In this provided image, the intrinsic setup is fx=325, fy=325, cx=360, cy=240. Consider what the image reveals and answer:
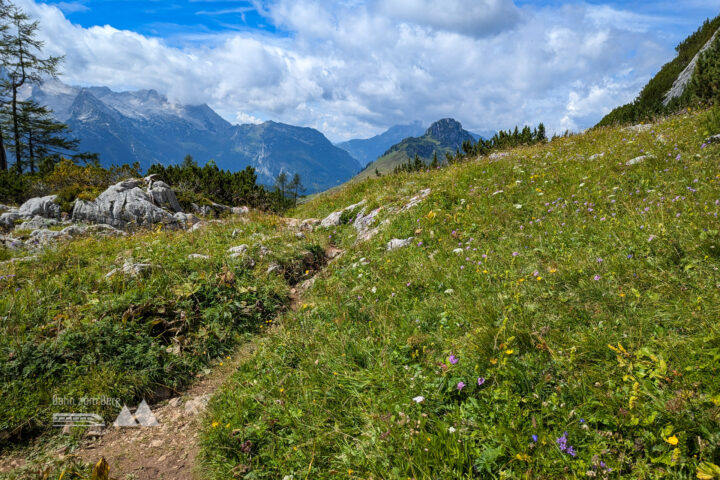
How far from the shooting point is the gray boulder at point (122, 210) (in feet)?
44.4

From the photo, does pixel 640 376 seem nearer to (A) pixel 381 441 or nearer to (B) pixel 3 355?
(A) pixel 381 441

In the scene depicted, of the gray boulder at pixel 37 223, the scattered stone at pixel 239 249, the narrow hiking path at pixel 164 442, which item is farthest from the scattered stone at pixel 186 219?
the narrow hiking path at pixel 164 442

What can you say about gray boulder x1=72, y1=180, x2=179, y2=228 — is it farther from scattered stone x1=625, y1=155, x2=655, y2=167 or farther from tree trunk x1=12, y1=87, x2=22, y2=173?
tree trunk x1=12, y1=87, x2=22, y2=173

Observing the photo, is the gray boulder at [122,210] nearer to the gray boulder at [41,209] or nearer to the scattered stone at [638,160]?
the gray boulder at [41,209]

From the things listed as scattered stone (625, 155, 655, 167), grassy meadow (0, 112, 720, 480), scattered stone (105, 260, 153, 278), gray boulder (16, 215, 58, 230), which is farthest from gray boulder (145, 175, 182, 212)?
scattered stone (625, 155, 655, 167)

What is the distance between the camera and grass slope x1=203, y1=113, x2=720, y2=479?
231 centimetres

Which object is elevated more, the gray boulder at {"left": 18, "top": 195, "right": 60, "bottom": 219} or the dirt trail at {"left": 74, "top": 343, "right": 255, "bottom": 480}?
the gray boulder at {"left": 18, "top": 195, "right": 60, "bottom": 219}

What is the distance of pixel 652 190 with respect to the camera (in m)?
5.73

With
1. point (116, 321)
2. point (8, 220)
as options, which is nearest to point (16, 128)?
point (8, 220)

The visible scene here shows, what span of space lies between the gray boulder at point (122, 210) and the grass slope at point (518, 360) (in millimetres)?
10447

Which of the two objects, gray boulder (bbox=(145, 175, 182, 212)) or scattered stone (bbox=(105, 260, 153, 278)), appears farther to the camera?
gray boulder (bbox=(145, 175, 182, 212))

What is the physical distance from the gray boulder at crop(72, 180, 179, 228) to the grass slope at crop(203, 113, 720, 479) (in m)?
10.4

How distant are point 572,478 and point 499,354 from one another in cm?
102

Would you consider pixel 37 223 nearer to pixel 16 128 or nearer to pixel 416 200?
pixel 416 200
